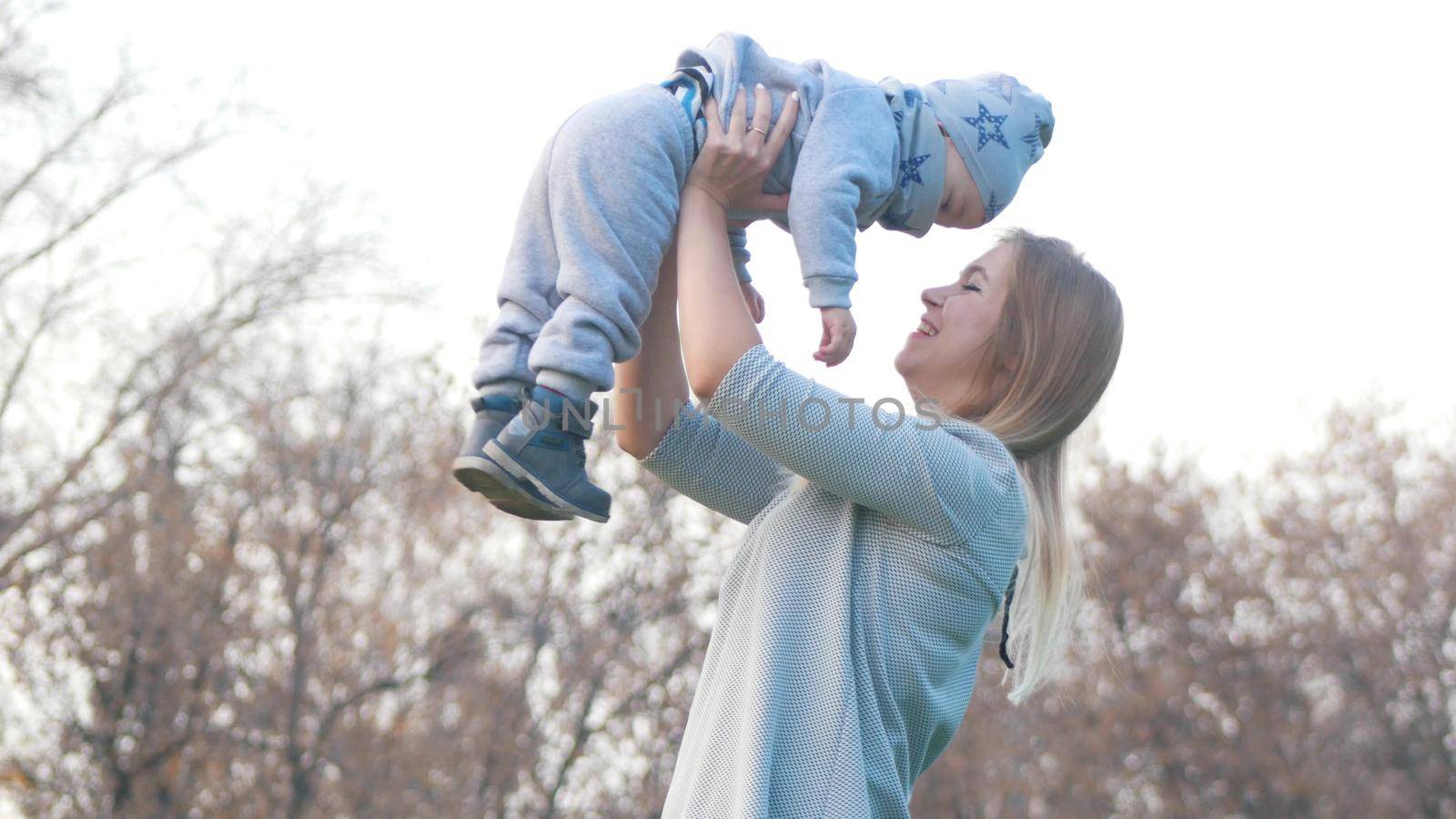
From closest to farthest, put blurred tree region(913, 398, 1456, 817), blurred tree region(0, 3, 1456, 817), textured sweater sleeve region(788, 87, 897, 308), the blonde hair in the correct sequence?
textured sweater sleeve region(788, 87, 897, 308), the blonde hair, blurred tree region(0, 3, 1456, 817), blurred tree region(913, 398, 1456, 817)

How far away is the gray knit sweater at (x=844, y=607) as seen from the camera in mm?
1751

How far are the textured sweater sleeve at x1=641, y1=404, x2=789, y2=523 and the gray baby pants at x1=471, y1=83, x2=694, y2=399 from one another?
29 centimetres

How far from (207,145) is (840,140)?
11552mm

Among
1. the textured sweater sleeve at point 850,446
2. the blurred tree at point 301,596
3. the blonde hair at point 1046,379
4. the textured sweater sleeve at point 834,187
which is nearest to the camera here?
the textured sweater sleeve at point 850,446

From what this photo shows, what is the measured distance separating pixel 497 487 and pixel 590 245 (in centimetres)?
35

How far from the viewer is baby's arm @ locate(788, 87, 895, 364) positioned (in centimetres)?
192

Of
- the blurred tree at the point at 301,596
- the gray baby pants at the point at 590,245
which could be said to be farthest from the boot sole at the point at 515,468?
the blurred tree at the point at 301,596

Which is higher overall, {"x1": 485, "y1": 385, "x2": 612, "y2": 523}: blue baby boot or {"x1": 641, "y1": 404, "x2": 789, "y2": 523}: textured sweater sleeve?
{"x1": 485, "y1": 385, "x2": 612, "y2": 523}: blue baby boot

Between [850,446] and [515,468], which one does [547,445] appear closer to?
[515,468]

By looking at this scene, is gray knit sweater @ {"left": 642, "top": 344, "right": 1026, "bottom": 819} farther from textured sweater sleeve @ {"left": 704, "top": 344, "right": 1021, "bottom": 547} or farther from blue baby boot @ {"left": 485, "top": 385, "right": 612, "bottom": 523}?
blue baby boot @ {"left": 485, "top": 385, "right": 612, "bottom": 523}

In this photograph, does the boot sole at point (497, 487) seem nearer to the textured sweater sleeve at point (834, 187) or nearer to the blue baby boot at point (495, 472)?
the blue baby boot at point (495, 472)

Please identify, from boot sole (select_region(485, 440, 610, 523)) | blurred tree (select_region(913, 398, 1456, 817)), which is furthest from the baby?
blurred tree (select_region(913, 398, 1456, 817))

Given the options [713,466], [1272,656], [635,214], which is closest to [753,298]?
[713,466]

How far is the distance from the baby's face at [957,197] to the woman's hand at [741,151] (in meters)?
0.29
